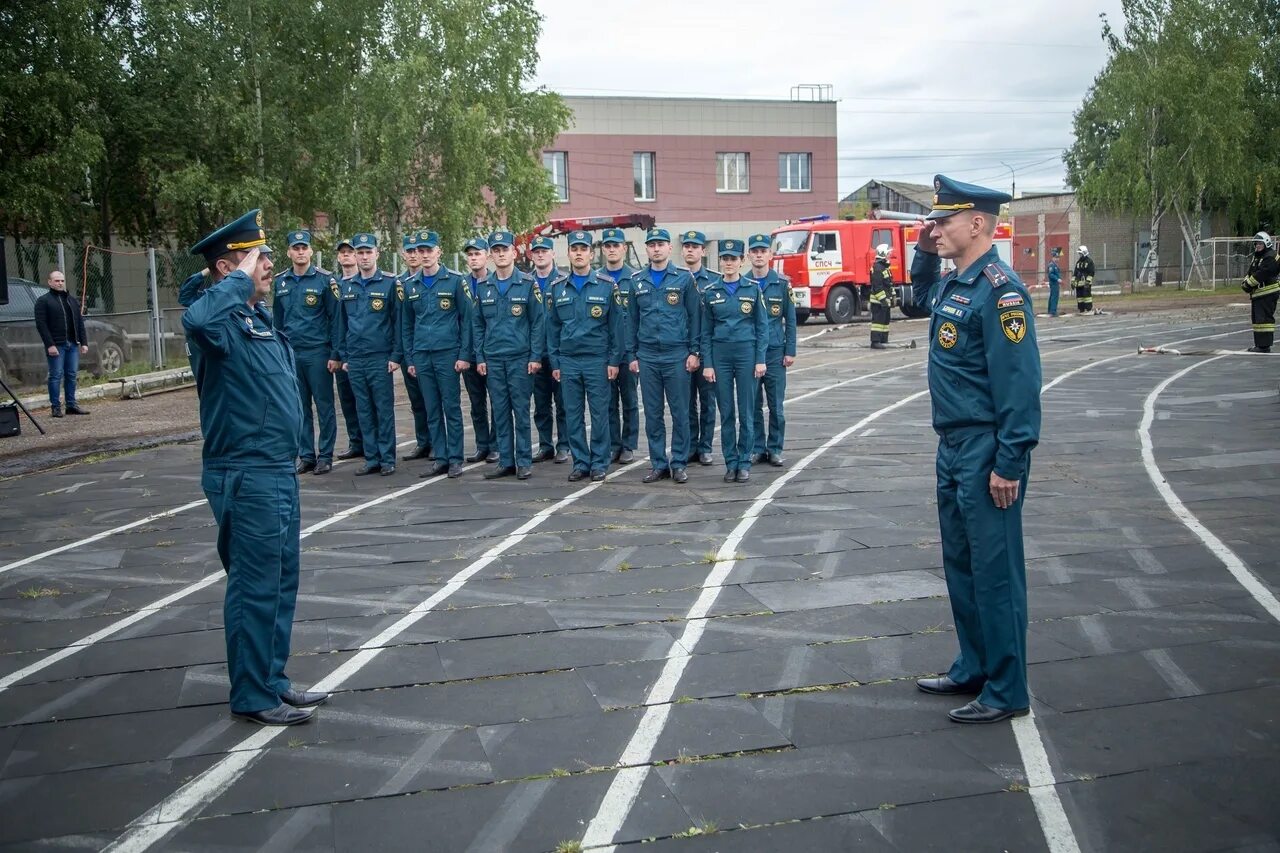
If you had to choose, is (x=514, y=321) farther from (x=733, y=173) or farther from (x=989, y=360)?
(x=733, y=173)

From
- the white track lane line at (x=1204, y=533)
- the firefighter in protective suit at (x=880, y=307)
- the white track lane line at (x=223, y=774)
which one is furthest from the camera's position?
the firefighter in protective suit at (x=880, y=307)

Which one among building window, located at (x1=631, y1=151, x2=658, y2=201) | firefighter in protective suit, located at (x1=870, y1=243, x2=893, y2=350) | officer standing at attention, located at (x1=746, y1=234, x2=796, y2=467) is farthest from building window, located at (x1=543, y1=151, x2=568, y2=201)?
officer standing at attention, located at (x1=746, y1=234, x2=796, y2=467)

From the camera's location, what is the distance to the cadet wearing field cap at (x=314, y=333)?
11.5 metres

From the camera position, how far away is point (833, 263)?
32.0 meters

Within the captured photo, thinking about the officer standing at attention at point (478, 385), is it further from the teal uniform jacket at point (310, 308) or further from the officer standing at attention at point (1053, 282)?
the officer standing at attention at point (1053, 282)

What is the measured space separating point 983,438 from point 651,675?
1.92m

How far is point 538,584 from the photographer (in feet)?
23.7

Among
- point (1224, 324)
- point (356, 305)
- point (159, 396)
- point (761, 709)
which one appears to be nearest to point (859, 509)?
point (761, 709)

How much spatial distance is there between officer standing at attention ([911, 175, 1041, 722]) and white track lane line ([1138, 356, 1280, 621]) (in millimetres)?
2164

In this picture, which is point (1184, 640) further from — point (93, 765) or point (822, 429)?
point (822, 429)

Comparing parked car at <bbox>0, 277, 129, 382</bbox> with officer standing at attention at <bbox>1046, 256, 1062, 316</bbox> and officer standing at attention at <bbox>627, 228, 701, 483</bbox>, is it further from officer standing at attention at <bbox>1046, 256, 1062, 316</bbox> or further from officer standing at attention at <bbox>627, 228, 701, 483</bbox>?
officer standing at attention at <bbox>1046, 256, 1062, 316</bbox>

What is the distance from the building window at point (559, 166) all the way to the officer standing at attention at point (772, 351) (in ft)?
115

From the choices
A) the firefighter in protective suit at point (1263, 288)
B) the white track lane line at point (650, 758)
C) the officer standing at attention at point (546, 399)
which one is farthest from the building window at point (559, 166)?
the white track lane line at point (650, 758)

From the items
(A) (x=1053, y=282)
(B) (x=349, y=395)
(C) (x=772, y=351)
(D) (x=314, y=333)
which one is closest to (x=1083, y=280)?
(A) (x=1053, y=282)
